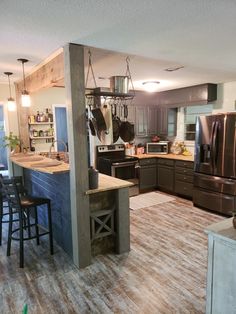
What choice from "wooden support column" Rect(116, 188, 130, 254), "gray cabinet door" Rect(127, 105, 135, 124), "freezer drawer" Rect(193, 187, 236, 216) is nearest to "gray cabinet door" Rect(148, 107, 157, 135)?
"gray cabinet door" Rect(127, 105, 135, 124)

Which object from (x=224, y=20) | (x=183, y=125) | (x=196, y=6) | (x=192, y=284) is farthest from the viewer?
(x=183, y=125)

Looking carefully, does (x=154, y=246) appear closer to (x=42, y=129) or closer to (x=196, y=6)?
(x=196, y=6)

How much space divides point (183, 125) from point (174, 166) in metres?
1.25

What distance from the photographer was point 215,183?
4227 mm

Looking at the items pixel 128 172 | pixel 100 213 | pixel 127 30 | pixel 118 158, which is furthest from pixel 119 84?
pixel 128 172

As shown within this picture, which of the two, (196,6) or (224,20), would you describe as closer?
(196,6)

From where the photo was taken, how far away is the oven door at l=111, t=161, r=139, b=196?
5105mm

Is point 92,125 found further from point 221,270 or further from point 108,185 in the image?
point 221,270

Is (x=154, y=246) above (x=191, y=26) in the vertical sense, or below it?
below

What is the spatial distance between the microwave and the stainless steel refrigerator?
1.46 meters

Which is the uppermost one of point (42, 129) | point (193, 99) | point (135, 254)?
point (193, 99)

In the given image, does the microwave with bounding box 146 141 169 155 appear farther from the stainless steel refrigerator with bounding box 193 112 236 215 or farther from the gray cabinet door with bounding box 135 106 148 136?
the stainless steel refrigerator with bounding box 193 112 236 215

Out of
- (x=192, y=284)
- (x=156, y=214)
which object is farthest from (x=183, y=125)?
(x=192, y=284)

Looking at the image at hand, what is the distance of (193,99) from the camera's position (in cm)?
512
